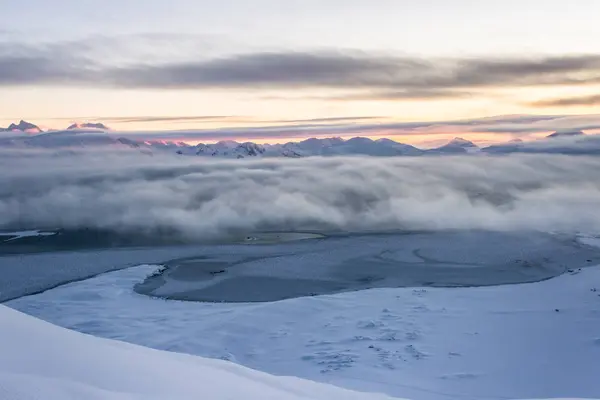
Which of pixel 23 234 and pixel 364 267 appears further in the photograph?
pixel 23 234

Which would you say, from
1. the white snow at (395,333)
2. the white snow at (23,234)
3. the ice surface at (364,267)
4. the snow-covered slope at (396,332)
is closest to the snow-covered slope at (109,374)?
the white snow at (395,333)

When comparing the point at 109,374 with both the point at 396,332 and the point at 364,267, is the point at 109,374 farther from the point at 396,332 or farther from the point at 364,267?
the point at 364,267

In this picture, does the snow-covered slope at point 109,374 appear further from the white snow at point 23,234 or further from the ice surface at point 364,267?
the white snow at point 23,234

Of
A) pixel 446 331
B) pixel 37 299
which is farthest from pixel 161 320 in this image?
pixel 446 331

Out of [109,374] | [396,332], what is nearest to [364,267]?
[396,332]

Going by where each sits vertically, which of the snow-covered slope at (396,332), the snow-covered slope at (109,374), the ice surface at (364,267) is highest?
the snow-covered slope at (109,374)

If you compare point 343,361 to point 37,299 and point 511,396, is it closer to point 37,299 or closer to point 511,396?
point 511,396
